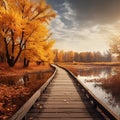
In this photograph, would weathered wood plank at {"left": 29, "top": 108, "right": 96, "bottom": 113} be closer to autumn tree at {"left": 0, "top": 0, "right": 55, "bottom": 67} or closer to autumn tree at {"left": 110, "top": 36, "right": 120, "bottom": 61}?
autumn tree at {"left": 0, "top": 0, "right": 55, "bottom": 67}

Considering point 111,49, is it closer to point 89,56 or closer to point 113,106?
point 113,106

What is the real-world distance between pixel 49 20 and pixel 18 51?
7.63 metres

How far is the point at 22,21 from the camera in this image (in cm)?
2645

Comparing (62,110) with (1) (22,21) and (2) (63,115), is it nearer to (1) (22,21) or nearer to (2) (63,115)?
(2) (63,115)

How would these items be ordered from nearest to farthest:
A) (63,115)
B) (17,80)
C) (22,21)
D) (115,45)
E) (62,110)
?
(63,115) → (62,110) → (17,80) → (22,21) → (115,45)

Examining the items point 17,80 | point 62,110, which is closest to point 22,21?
point 17,80

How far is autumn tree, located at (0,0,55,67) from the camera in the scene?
25.5m

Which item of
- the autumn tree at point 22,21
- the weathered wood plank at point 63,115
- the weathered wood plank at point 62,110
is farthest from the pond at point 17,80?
the weathered wood plank at point 63,115

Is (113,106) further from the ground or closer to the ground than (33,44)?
closer to the ground

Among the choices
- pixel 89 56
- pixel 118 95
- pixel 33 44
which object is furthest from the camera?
pixel 89 56

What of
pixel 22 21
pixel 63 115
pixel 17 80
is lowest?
pixel 17 80

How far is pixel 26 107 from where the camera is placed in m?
7.24

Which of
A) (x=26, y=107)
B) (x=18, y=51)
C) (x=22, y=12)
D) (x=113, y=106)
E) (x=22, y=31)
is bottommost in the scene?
(x=113, y=106)

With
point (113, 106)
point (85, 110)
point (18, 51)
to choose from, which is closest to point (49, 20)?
point (18, 51)
